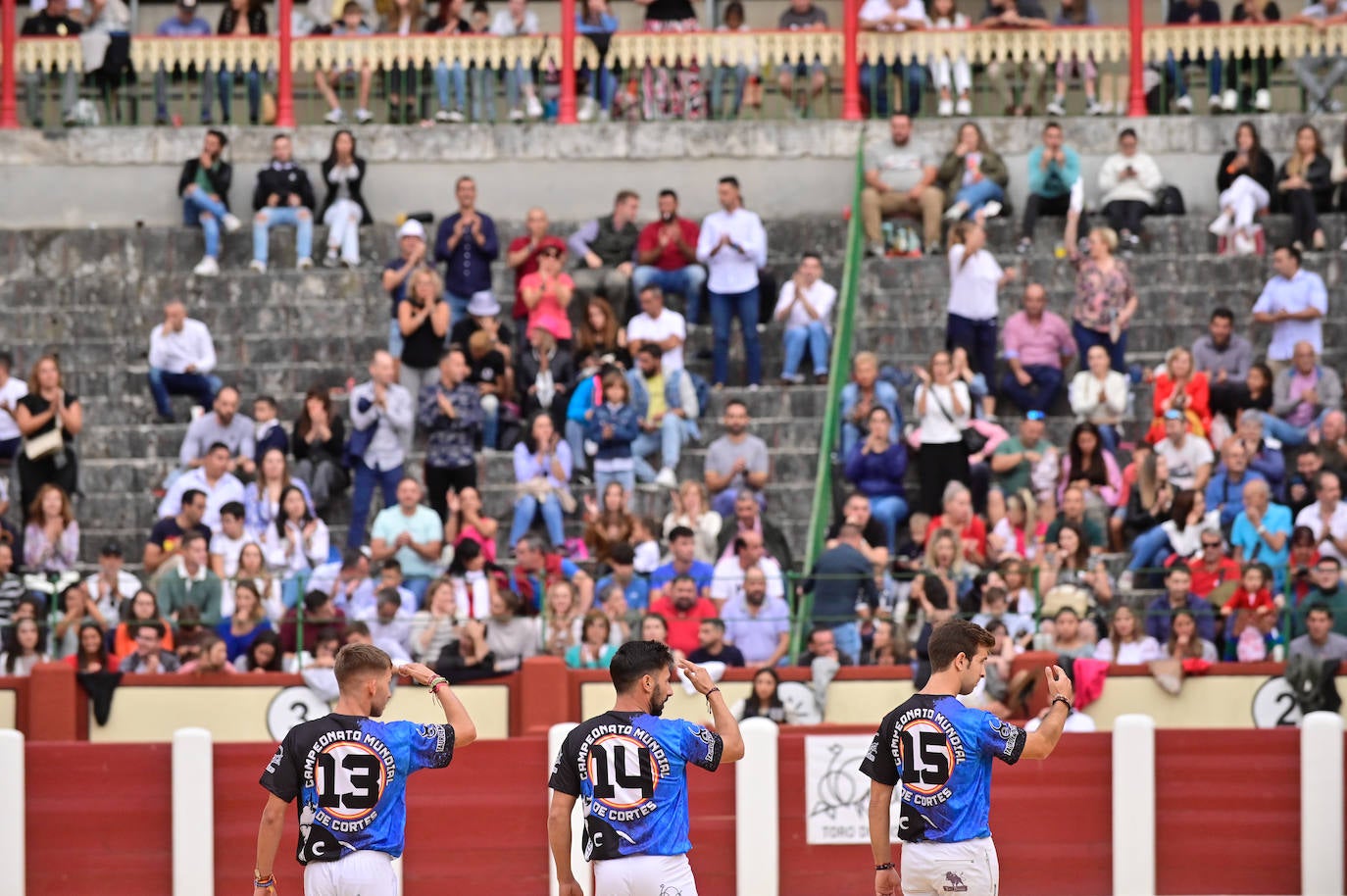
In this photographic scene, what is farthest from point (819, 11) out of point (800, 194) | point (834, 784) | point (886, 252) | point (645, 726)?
point (645, 726)

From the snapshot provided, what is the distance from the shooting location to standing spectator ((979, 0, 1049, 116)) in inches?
975

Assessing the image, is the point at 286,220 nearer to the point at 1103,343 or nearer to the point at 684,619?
the point at 1103,343

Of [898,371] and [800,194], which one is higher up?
[800,194]

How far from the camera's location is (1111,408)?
1992 centimetres

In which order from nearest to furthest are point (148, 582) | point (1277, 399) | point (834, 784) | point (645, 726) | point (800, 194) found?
1. point (645, 726)
2. point (834, 784)
3. point (148, 582)
4. point (1277, 399)
5. point (800, 194)

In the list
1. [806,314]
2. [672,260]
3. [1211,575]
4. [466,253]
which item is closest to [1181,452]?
[1211,575]

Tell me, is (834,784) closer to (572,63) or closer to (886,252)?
(886,252)

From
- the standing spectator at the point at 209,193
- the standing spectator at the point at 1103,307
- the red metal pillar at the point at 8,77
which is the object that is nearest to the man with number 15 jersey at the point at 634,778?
the standing spectator at the point at 1103,307

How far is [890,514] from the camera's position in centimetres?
1881

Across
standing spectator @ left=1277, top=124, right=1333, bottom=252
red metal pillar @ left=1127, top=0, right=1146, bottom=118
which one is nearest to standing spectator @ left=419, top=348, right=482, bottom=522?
standing spectator @ left=1277, top=124, right=1333, bottom=252

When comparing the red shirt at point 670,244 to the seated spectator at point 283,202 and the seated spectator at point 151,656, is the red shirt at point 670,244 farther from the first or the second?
the seated spectator at point 151,656

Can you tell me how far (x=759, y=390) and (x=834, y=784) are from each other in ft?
21.3

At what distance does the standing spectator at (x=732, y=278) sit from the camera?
70.3 feet

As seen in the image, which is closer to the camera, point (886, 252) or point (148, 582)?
point (148, 582)
